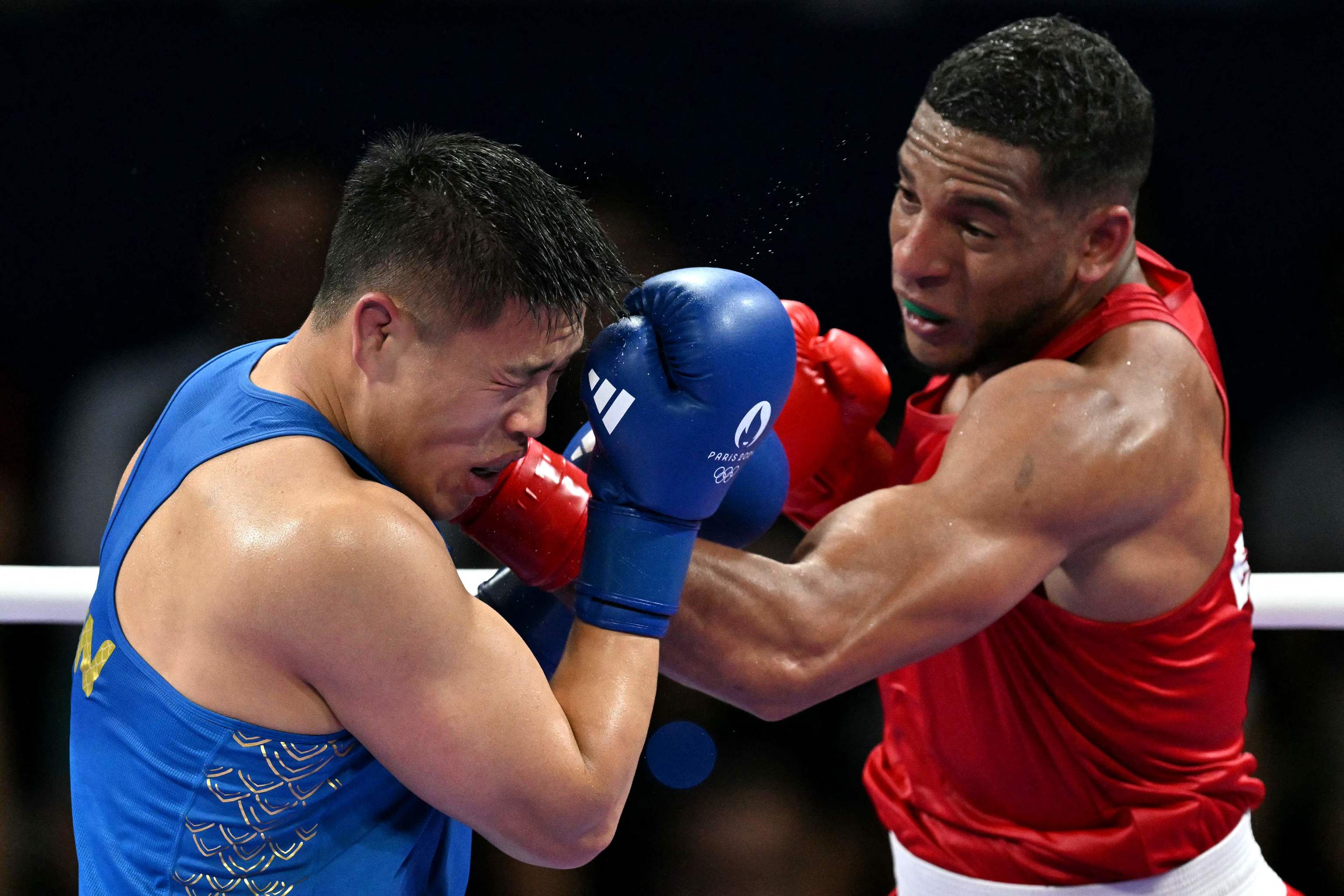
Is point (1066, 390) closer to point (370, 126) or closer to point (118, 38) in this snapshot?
point (370, 126)

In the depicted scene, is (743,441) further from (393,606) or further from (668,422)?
(393,606)

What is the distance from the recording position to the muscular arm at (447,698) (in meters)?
1.22

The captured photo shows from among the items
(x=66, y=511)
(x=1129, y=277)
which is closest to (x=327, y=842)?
(x=1129, y=277)

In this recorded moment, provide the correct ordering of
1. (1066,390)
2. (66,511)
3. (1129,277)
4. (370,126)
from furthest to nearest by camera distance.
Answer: (66,511), (1129,277), (1066,390), (370,126)

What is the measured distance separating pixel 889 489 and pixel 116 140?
288 centimetres

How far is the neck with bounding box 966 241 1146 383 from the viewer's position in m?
2.00

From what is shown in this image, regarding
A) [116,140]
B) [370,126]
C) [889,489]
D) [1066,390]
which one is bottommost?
[116,140]

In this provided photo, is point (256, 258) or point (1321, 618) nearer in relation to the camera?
point (256, 258)

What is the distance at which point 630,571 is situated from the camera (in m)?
1.48

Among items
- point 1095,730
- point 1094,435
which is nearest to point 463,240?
point 1094,435

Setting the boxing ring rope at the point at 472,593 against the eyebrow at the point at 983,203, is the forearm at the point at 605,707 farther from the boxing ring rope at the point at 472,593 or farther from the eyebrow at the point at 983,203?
the eyebrow at the point at 983,203

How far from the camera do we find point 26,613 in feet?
6.81

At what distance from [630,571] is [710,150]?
1949 millimetres

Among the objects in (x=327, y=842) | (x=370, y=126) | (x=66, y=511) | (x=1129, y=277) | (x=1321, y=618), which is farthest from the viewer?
(x=66, y=511)
